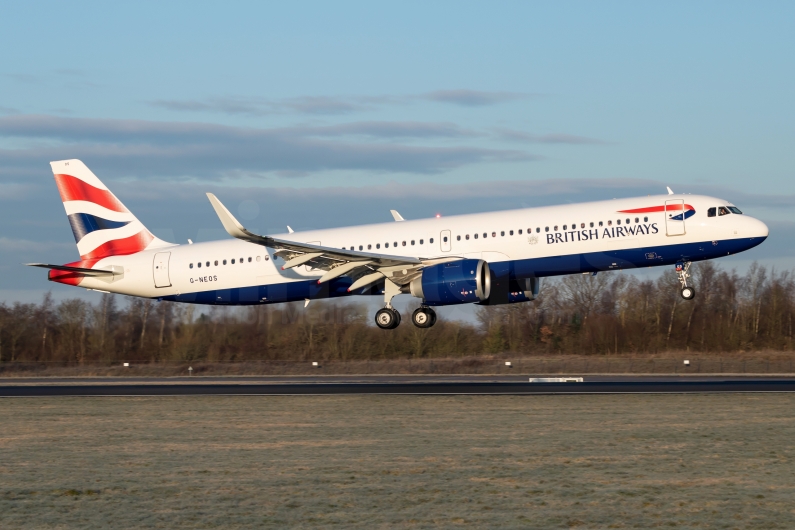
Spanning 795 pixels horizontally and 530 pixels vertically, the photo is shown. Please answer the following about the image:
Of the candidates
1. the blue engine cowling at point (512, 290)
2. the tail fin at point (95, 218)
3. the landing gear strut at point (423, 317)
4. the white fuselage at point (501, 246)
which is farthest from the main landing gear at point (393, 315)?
the tail fin at point (95, 218)

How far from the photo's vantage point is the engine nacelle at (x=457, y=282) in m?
37.7

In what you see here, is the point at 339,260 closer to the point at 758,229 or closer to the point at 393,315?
the point at 393,315

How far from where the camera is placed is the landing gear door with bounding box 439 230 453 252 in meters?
39.8

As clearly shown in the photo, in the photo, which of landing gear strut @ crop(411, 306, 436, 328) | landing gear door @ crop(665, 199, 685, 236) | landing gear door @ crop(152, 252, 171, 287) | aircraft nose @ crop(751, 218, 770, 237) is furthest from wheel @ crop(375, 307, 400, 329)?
aircraft nose @ crop(751, 218, 770, 237)

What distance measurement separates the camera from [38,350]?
232ft

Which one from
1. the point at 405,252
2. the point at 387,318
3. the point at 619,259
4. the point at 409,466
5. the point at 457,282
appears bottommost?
the point at 409,466

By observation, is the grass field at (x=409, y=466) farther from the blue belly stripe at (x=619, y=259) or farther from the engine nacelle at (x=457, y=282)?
the blue belly stripe at (x=619, y=259)

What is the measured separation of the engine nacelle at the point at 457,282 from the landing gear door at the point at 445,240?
3.90 feet

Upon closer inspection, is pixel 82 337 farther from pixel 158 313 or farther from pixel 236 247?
pixel 236 247

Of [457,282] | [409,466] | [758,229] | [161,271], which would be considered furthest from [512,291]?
[409,466]

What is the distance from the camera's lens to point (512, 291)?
4231 centimetres

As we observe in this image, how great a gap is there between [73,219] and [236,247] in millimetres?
9781

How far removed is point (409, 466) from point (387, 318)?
76.2ft

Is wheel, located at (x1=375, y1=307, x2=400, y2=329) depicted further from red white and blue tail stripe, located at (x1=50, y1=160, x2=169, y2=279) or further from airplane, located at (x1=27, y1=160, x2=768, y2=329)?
red white and blue tail stripe, located at (x1=50, y1=160, x2=169, y2=279)
